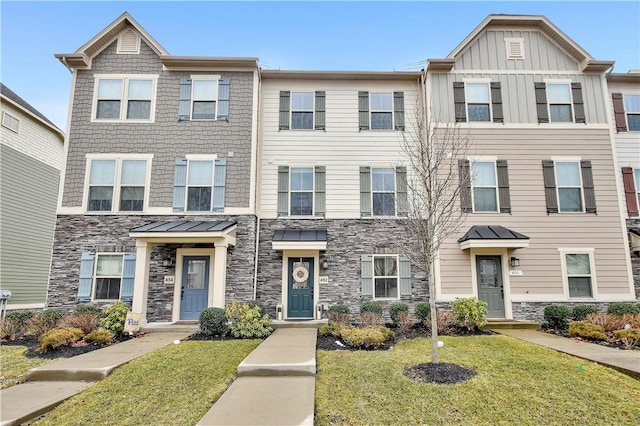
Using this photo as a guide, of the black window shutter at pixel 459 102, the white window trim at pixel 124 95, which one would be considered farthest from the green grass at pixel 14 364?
the black window shutter at pixel 459 102

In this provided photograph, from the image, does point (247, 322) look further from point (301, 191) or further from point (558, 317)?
point (558, 317)

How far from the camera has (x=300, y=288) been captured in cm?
1173

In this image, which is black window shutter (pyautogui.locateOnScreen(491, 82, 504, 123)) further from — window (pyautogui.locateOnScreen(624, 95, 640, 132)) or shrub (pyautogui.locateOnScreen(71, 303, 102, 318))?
shrub (pyautogui.locateOnScreen(71, 303, 102, 318))

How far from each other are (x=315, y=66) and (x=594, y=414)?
12.1 metres

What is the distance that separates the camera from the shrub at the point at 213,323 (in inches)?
367

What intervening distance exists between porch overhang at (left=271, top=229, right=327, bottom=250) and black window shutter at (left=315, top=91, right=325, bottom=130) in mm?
3842

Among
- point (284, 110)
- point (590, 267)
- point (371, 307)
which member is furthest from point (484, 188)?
point (284, 110)

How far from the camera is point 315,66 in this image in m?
13.0

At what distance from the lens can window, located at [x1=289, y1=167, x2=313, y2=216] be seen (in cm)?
1220

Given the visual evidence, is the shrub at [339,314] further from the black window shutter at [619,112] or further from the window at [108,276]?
the black window shutter at [619,112]

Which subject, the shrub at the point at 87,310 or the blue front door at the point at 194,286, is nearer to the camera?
the shrub at the point at 87,310

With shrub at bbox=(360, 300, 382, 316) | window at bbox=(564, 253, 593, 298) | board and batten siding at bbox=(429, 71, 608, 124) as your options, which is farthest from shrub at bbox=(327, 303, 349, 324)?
window at bbox=(564, 253, 593, 298)

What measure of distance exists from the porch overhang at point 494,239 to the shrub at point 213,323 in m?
7.45

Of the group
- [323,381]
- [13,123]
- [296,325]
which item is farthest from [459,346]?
[13,123]
